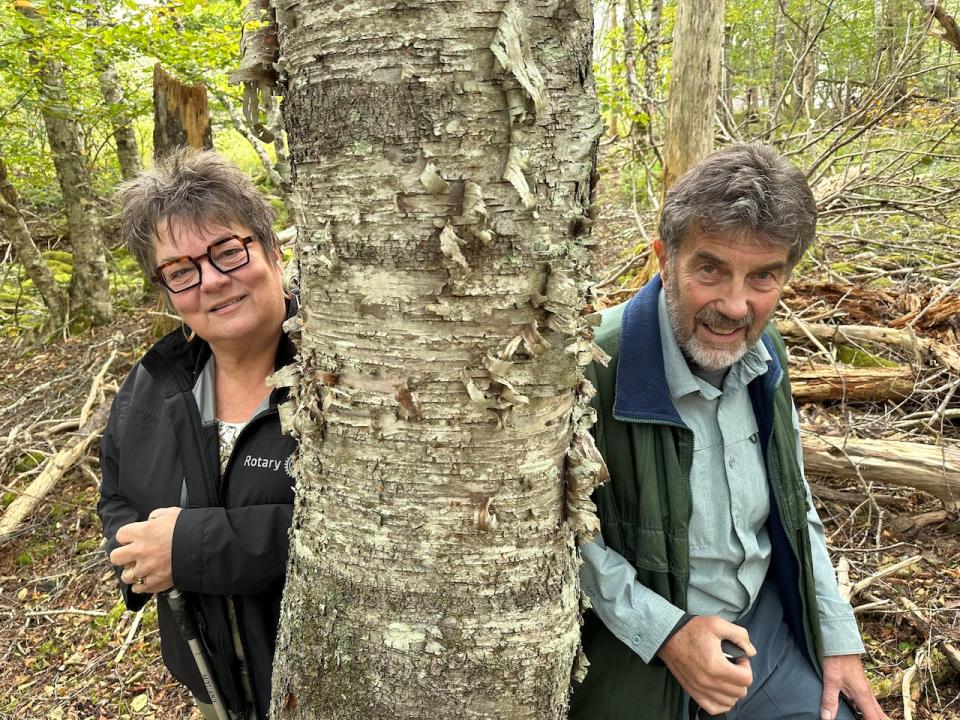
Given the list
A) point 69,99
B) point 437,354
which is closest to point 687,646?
point 437,354

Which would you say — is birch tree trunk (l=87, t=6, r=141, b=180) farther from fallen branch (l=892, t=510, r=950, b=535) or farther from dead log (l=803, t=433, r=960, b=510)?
fallen branch (l=892, t=510, r=950, b=535)

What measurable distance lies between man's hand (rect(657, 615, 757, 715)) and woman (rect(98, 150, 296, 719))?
120 cm

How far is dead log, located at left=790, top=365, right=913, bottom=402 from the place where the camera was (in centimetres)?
395

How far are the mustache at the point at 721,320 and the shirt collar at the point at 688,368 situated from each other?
11 centimetres

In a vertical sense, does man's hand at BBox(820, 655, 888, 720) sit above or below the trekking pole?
below

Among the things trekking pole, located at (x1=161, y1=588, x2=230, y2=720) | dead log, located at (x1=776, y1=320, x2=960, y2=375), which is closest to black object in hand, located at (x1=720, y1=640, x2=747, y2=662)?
trekking pole, located at (x1=161, y1=588, x2=230, y2=720)

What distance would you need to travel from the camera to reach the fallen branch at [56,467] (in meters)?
4.45

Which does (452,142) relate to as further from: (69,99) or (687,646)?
(69,99)

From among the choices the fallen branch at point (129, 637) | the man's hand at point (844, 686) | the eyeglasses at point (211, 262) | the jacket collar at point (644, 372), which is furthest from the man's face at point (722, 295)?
the fallen branch at point (129, 637)

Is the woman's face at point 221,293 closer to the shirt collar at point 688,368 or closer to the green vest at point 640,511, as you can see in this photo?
the green vest at point 640,511

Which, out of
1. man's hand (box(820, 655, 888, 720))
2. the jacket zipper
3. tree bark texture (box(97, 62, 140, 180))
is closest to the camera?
the jacket zipper

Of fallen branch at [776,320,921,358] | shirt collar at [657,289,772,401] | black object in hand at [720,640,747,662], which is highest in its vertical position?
shirt collar at [657,289,772,401]

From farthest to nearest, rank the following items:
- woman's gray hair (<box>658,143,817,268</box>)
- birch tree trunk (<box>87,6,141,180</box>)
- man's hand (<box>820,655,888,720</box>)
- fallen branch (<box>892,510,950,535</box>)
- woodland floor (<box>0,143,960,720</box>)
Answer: birch tree trunk (<box>87,6,141,180</box>)
fallen branch (<box>892,510,950,535</box>)
woodland floor (<box>0,143,960,720</box>)
man's hand (<box>820,655,888,720</box>)
woman's gray hair (<box>658,143,817,268</box>)

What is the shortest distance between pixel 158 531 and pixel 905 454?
3.63 metres
